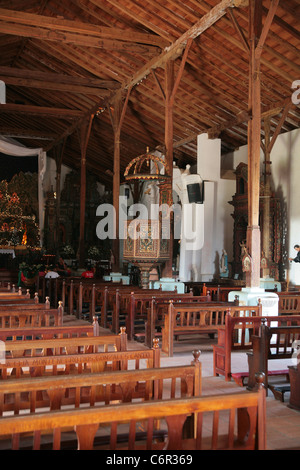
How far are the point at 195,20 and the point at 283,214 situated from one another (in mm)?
5964

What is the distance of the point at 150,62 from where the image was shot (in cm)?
1344

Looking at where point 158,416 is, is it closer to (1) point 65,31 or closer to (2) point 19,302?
(2) point 19,302

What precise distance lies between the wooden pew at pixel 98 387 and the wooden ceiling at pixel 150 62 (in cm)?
650

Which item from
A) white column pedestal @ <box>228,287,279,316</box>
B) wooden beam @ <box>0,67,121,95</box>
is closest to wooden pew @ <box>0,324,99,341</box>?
white column pedestal @ <box>228,287,279,316</box>

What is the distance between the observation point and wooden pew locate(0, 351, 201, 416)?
2838 millimetres

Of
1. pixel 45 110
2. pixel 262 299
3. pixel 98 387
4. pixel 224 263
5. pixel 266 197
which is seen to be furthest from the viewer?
pixel 45 110

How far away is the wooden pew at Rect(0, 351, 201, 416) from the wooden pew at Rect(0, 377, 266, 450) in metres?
0.32

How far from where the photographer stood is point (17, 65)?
18547mm

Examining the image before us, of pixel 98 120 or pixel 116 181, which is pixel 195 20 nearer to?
pixel 116 181

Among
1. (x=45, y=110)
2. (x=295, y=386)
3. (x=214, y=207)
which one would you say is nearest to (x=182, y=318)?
(x=295, y=386)

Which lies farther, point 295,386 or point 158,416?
point 295,386

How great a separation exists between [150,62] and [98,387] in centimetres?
1122

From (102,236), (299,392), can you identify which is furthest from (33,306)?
(102,236)

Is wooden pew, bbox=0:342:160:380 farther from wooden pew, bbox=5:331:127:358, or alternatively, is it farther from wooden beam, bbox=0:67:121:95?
wooden beam, bbox=0:67:121:95
